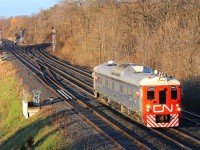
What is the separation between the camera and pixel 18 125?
94.9 feet

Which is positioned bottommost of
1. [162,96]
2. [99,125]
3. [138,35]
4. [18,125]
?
[18,125]

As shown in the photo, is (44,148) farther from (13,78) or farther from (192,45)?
(13,78)

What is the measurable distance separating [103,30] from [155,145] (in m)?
36.2

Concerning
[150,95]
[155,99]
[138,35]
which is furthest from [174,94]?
[138,35]

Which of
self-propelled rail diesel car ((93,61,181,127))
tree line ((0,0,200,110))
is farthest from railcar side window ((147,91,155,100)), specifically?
tree line ((0,0,200,110))

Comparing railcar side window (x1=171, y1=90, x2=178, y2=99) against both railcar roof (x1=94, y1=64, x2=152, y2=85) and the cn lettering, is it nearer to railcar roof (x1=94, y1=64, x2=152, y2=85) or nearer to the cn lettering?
the cn lettering

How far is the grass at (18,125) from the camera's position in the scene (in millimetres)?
21312

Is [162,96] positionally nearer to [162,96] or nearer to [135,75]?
[162,96]

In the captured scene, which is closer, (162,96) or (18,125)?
(162,96)

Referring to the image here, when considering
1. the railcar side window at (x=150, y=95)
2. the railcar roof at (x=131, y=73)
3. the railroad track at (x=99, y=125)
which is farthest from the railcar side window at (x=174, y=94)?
the railroad track at (x=99, y=125)

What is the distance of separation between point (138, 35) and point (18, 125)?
2021 cm

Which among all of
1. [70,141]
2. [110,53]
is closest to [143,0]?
[110,53]

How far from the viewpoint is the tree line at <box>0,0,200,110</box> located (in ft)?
100

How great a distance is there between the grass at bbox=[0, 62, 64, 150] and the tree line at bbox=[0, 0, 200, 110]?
891 cm
